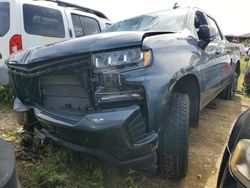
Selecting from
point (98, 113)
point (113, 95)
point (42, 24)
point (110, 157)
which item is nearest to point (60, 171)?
point (110, 157)

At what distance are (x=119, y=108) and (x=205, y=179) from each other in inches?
52.3

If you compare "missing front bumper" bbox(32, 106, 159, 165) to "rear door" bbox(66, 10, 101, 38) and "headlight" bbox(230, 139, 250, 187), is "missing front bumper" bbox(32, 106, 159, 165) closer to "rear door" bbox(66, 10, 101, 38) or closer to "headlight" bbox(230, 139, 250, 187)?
"headlight" bbox(230, 139, 250, 187)

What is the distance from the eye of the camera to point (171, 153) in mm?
2416

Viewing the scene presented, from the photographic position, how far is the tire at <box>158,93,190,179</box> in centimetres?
241

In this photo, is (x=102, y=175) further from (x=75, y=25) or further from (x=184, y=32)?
(x=75, y=25)

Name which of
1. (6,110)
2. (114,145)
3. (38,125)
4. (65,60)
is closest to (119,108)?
(114,145)

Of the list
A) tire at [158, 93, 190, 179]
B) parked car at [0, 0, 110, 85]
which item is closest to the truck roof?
parked car at [0, 0, 110, 85]

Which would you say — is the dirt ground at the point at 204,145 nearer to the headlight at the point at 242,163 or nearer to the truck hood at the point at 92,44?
the truck hood at the point at 92,44

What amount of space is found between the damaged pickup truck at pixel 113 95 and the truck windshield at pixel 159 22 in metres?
0.45

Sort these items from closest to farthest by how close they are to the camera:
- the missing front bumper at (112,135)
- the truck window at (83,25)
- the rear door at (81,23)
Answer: the missing front bumper at (112,135) → the rear door at (81,23) → the truck window at (83,25)

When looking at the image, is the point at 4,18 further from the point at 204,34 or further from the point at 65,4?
the point at 204,34

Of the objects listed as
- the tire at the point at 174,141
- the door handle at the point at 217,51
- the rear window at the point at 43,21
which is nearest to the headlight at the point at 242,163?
the tire at the point at 174,141

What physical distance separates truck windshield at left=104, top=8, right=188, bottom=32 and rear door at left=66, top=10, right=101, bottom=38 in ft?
8.96

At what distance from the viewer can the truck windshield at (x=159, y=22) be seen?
3257mm
